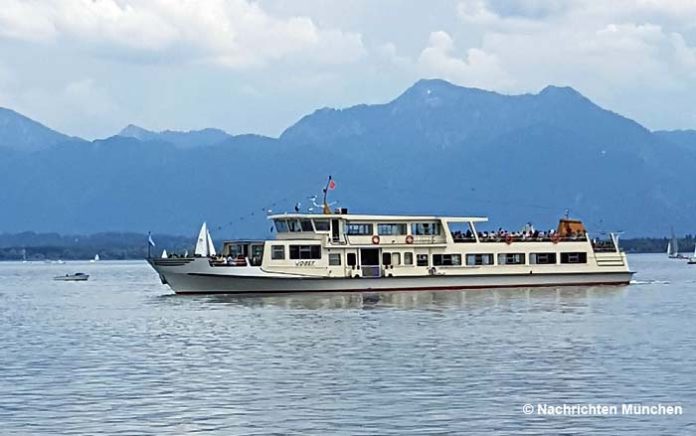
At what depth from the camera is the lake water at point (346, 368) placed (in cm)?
3275

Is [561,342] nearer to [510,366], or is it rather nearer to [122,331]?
[510,366]

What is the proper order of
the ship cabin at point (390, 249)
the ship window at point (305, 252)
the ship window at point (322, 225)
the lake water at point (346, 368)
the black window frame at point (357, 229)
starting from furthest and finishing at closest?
the black window frame at point (357, 229), the ship window at point (322, 225), the ship cabin at point (390, 249), the ship window at point (305, 252), the lake water at point (346, 368)

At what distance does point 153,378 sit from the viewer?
4128cm

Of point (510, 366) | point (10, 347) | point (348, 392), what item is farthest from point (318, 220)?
point (348, 392)

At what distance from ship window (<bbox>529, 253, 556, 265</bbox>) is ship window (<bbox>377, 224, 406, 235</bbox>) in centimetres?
979

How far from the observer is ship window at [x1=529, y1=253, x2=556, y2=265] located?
292 feet

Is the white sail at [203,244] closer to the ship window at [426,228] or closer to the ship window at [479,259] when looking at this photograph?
the ship window at [426,228]

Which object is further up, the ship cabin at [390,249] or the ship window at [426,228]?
the ship window at [426,228]

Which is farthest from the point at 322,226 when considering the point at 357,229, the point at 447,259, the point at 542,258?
the point at 542,258

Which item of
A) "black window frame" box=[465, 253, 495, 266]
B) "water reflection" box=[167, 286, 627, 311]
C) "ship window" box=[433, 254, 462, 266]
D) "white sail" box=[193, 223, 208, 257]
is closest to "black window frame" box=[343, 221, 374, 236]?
"water reflection" box=[167, 286, 627, 311]

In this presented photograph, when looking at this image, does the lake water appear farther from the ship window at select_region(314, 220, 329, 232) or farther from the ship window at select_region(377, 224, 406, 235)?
the ship window at select_region(377, 224, 406, 235)

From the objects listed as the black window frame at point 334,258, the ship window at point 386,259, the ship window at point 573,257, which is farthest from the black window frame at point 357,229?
the ship window at point 573,257

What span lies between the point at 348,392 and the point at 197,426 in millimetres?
6471

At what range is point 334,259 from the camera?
8306 centimetres
